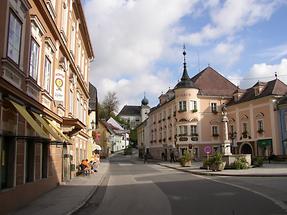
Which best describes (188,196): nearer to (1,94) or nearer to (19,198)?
(19,198)

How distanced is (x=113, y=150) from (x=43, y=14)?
111 metres

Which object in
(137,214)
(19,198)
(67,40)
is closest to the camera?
(137,214)

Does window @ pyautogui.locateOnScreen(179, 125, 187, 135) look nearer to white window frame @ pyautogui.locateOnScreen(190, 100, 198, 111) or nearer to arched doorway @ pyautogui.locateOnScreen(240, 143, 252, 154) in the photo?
white window frame @ pyautogui.locateOnScreen(190, 100, 198, 111)

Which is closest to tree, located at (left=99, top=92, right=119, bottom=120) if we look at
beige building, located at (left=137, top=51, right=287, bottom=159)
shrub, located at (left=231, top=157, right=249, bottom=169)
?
beige building, located at (left=137, top=51, right=287, bottom=159)

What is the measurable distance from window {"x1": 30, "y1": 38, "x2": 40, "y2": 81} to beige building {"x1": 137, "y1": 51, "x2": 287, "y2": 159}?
36.3 meters


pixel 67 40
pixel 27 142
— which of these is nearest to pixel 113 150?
pixel 67 40

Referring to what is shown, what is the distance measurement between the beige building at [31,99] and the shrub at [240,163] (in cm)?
1534

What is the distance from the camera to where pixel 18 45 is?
11.8 metres

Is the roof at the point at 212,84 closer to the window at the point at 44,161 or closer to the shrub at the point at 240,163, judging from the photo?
the shrub at the point at 240,163

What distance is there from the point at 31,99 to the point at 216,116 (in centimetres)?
4721

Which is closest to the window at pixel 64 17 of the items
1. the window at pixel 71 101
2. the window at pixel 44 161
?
the window at pixel 71 101

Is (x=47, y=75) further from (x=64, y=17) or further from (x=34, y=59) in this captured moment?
(x=64, y=17)

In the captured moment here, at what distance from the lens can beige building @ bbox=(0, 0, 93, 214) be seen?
1056 centimetres

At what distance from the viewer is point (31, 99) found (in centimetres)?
1270
